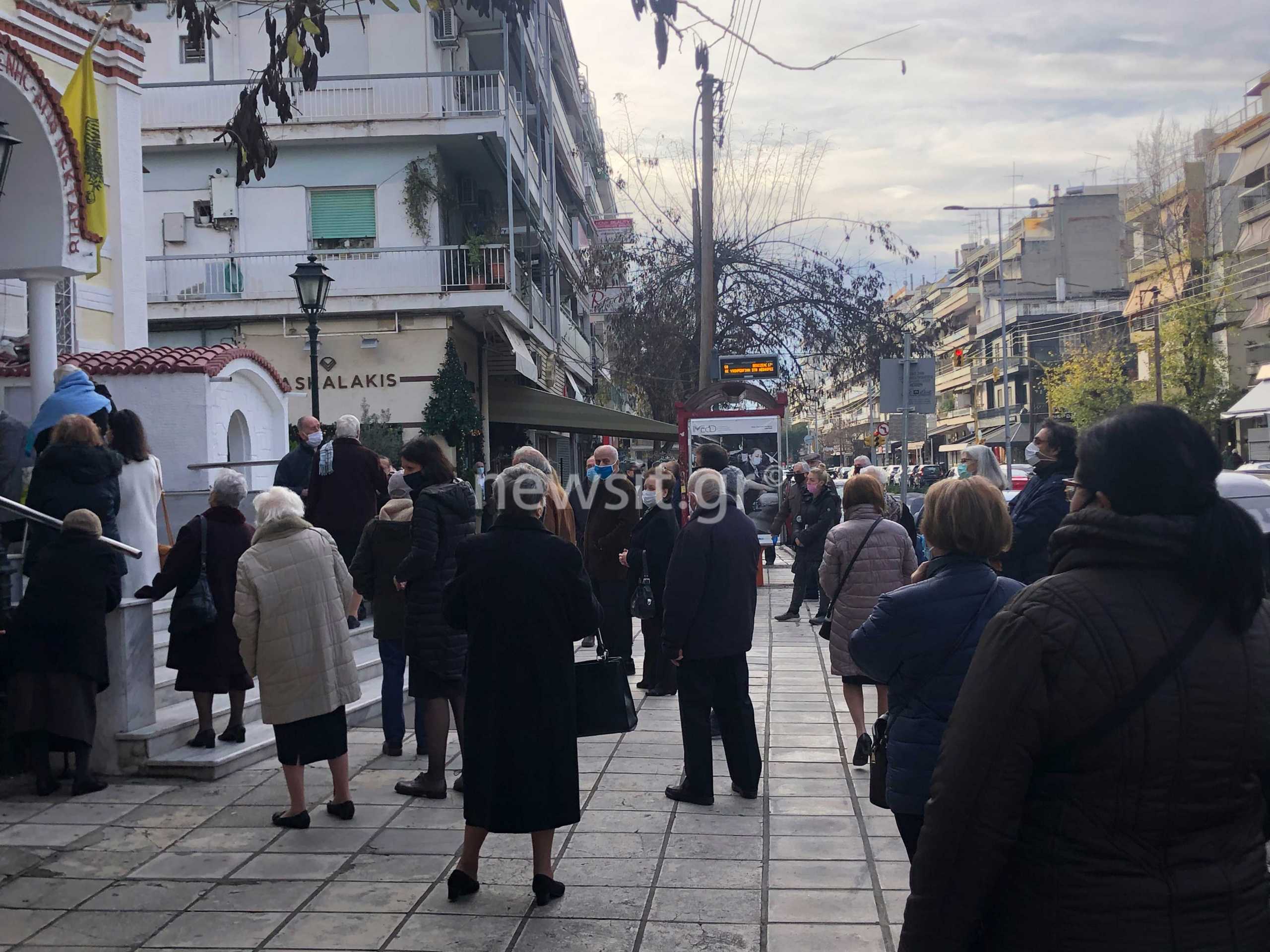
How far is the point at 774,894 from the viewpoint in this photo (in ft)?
17.1

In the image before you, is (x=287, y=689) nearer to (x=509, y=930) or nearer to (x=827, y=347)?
(x=509, y=930)

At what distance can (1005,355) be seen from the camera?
71.1m

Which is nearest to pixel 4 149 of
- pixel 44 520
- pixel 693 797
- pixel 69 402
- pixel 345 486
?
pixel 69 402

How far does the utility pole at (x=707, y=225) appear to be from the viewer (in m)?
21.1

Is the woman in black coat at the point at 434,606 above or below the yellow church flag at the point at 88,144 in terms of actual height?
below

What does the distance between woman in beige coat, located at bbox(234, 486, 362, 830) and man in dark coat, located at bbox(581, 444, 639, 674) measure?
417 cm

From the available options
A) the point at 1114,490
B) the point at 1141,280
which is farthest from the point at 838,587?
the point at 1141,280

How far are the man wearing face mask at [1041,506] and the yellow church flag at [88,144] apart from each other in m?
9.24

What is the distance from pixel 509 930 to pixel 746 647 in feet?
8.25

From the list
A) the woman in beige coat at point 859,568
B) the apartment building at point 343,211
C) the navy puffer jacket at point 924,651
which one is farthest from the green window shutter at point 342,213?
the navy puffer jacket at point 924,651

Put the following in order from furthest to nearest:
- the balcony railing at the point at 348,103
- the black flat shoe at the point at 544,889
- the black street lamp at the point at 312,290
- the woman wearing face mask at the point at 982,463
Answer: the balcony railing at the point at 348,103, the black street lamp at the point at 312,290, the woman wearing face mask at the point at 982,463, the black flat shoe at the point at 544,889

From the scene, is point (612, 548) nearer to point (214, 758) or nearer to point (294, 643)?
point (214, 758)

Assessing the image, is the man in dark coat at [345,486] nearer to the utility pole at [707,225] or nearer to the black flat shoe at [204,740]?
the black flat shoe at [204,740]

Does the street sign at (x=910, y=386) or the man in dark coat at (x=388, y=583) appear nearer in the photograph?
the man in dark coat at (x=388, y=583)
